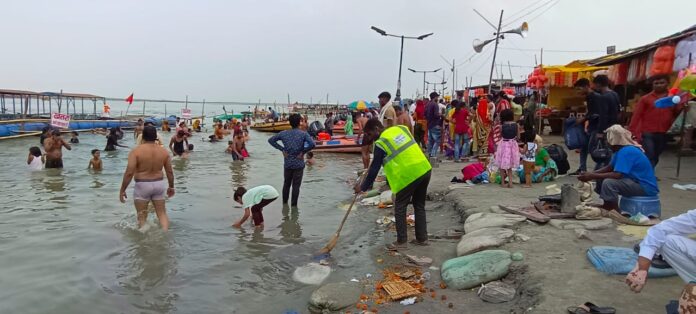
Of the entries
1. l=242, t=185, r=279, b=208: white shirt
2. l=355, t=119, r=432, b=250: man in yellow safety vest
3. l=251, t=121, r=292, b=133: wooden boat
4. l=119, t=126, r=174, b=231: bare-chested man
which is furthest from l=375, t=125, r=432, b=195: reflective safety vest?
l=251, t=121, r=292, b=133: wooden boat

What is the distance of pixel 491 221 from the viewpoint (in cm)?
553

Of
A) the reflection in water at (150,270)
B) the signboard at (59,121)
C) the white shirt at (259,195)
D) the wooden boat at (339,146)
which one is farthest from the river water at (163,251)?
the signboard at (59,121)

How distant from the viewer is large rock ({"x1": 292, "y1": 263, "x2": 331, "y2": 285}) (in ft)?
16.5

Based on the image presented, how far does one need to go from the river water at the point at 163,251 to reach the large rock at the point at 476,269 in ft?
3.51

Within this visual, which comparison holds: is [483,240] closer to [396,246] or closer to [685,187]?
[396,246]

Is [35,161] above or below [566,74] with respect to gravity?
below

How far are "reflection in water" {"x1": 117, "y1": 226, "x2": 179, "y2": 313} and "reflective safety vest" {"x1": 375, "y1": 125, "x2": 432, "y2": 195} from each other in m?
2.62

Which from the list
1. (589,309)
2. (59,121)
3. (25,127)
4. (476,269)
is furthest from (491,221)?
(25,127)

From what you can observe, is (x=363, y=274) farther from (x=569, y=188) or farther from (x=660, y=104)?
(x=660, y=104)

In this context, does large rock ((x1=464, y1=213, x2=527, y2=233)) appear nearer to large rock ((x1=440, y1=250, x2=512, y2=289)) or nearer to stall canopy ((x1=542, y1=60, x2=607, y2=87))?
large rock ((x1=440, y1=250, x2=512, y2=289))

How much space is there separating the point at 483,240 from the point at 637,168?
177cm

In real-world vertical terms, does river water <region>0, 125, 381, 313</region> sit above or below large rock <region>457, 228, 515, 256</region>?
below

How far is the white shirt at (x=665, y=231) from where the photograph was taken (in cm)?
287

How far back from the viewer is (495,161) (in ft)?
26.5
